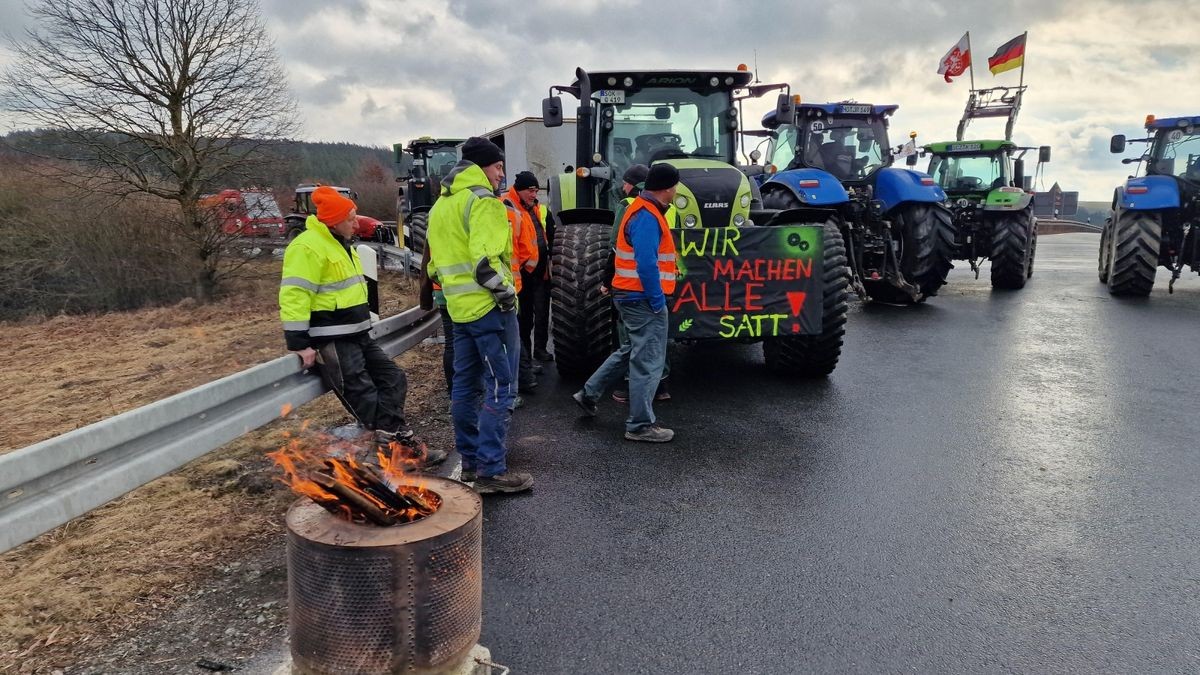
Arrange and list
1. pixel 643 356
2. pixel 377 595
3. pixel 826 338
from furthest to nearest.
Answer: pixel 826 338
pixel 643 356
pixel 377 595

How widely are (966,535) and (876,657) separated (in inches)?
52.3

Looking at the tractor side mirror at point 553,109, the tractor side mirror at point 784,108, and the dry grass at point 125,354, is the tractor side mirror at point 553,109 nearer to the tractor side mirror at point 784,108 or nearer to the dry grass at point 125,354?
the tractor side mirror at point 784,108

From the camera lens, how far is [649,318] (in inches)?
208

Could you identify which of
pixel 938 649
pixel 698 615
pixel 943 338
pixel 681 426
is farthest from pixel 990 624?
pixel 943 338

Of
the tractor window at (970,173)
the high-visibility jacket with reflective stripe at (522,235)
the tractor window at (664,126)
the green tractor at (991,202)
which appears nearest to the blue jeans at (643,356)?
the high-visibility jacket with reflective stripe at (522,235)

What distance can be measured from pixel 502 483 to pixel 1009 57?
69.0ft

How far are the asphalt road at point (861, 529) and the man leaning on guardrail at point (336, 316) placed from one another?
1064 millimetres

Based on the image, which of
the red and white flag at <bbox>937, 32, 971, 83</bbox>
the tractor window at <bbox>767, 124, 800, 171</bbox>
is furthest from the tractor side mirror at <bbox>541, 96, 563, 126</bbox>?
the red and white flag at <bbox>937, 32, 971, 83</bbox>

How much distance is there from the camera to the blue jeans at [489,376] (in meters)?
4.27

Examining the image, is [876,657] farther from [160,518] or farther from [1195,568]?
[160,518]

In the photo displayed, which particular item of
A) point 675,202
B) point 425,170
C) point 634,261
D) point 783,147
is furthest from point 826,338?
point 425,170

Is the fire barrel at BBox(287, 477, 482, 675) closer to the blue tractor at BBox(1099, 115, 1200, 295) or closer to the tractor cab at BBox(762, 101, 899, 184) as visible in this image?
the tractor cab at BBox(762, 101, 899, 184)

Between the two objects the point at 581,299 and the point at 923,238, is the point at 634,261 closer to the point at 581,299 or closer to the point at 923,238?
the point at 581,299

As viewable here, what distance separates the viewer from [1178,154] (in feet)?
38.6
